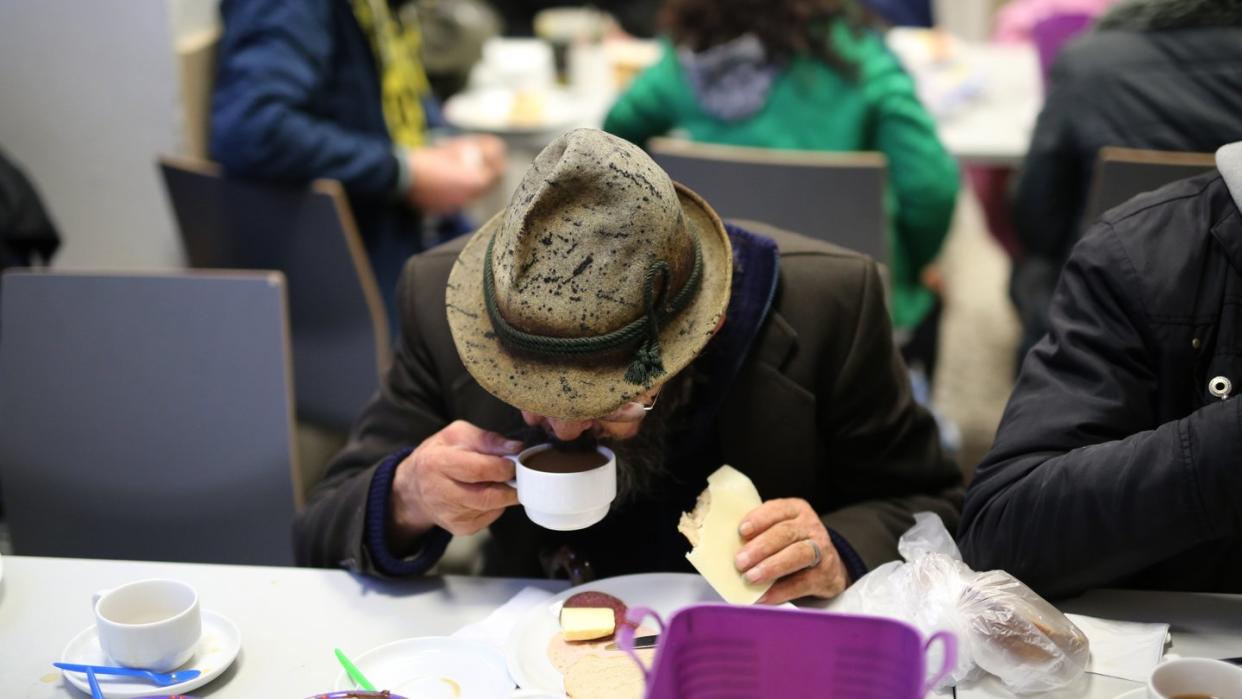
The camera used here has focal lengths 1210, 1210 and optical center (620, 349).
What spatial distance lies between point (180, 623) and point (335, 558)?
320 millimetres

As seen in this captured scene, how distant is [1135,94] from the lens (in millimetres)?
2502

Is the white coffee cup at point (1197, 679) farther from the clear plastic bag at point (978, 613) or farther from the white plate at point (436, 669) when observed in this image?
the white plate at point (436, 669)

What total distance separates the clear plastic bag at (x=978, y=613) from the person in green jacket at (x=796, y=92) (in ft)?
5.24

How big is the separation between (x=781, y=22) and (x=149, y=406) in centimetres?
159

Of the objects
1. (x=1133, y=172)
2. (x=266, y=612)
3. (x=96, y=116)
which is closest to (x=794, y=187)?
(x=1133, y=172)

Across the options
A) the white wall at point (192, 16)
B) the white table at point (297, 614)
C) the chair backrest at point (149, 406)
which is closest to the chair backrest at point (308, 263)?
the white wall at point (192, 16)

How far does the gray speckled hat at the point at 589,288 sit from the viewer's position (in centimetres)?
122

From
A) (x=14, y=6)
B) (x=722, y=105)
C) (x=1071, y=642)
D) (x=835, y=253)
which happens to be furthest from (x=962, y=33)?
(x=1071, y=642)

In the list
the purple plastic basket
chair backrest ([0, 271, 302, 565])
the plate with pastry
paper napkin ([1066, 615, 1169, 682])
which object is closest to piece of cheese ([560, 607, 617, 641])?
the plate with pastry

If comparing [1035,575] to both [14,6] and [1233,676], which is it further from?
[14,6]

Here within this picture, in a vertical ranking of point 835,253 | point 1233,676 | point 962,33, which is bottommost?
point 962,33

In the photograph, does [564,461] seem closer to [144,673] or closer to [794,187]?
[144,673]

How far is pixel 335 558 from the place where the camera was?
5.27 ft

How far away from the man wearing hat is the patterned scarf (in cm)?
149
